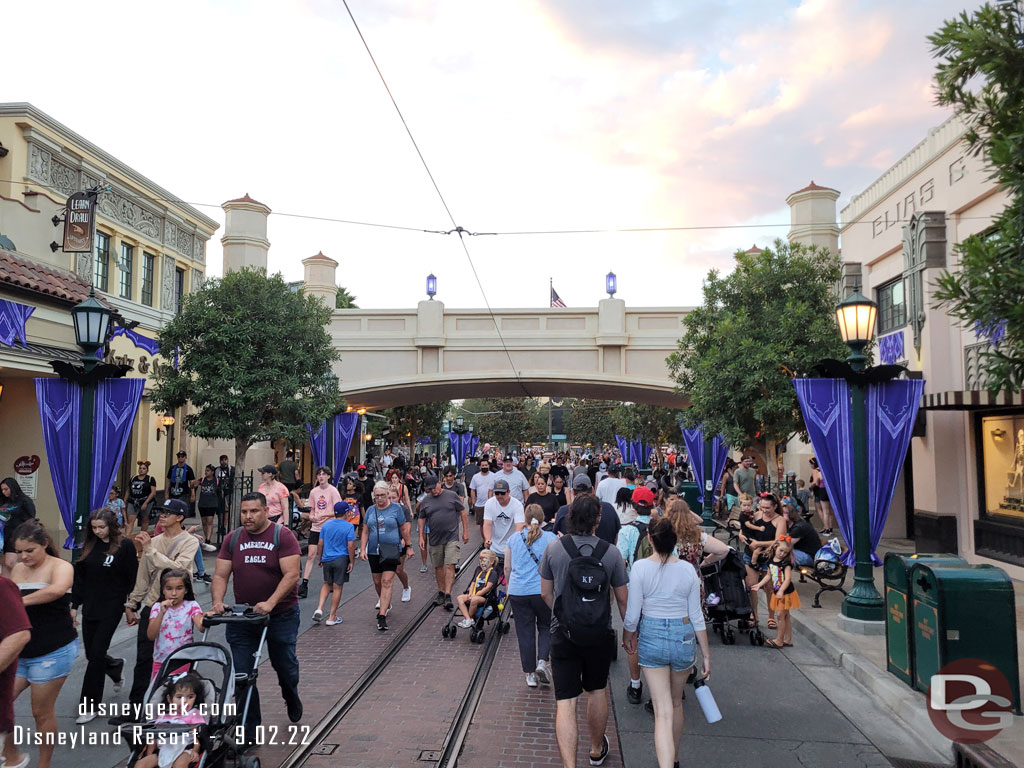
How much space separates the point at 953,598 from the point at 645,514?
350 centimetres

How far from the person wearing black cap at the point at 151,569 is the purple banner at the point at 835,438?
7.26 metres

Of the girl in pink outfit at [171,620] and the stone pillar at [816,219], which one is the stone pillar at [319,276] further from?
the girl in pink outfit at [171,620]

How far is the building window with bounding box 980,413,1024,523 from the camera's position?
37.1 ft

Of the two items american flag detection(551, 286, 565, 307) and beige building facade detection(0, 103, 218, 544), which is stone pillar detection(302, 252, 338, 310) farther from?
american flag detection(551, 286, 565, 307)

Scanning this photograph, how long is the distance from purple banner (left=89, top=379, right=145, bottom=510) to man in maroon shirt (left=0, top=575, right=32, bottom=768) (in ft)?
18.6

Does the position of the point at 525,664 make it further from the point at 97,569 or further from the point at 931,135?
the point at 931,135

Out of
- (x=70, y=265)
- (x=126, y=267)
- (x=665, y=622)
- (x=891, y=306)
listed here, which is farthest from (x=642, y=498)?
(x=126, y=267)

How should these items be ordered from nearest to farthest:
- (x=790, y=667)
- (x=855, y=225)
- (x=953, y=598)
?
1. (x=953, y=598)
2. (x=790, y=667)
3. (x=855, y=225)

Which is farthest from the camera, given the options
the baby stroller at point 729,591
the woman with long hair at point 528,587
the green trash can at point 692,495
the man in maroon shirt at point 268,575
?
the green trash can at point 692,495

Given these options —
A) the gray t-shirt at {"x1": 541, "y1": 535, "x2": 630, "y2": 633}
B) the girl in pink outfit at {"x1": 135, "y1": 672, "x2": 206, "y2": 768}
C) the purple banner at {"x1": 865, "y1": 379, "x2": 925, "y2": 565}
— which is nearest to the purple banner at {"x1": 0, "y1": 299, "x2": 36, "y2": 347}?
the girl in pink outfit at {"x1": 135, "y1": 672, "x2": 206, "y2": 768}

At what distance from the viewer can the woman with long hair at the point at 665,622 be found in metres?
A: 4.49

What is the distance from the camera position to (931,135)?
44.3 ft

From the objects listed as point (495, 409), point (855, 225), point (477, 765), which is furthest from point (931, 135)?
point (495, 409)

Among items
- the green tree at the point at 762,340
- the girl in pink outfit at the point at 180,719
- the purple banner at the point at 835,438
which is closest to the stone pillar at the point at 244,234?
the green tree at the point at 762,340
